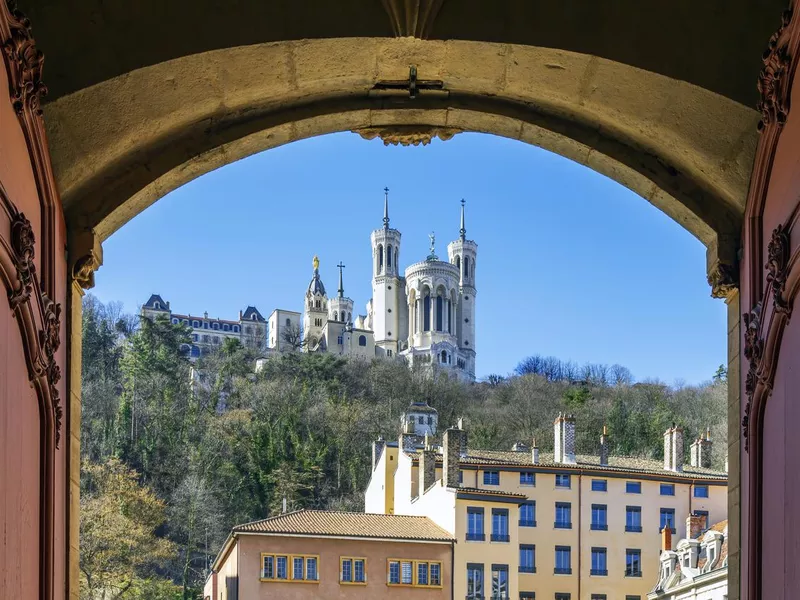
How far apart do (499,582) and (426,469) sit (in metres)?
5.12

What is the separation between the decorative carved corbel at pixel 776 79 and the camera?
5.13 meters

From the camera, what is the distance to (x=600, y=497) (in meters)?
44.8

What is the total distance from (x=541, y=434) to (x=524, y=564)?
108ft

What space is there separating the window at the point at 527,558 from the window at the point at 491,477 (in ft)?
7.09

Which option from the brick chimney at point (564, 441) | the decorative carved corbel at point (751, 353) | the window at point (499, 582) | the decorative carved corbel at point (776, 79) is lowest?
the window at point (499, 582)

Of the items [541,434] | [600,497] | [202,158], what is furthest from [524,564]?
[202,158]

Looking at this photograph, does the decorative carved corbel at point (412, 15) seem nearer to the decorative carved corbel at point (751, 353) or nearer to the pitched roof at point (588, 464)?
the decorative carved corbel at point (751, 353)

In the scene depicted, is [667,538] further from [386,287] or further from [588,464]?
[386,287]

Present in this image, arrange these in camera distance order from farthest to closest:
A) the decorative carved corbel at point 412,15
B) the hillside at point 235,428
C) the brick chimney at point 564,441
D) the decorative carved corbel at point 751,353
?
the hillside at point 235,428
the brick chimney at point 564,441
the decorative carved corbel at point 412,15
the decorative carved corbel at point 751,353

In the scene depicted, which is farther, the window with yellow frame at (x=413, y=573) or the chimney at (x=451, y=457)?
the chimney at (x=451, y=457)

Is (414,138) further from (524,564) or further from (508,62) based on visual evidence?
(524,564)

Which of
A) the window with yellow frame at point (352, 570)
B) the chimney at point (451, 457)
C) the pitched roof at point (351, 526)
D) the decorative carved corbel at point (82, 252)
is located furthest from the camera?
the chimney at point (451, 457)

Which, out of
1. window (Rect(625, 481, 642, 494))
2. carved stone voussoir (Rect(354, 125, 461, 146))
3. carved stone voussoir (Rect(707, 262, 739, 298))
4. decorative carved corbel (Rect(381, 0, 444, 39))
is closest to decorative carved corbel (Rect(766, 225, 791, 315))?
carved stone voussoir (Rect(707, 262, 739, 298))

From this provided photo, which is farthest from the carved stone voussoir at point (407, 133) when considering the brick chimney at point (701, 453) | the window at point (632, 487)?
the brick chimney at point (701, 453)
